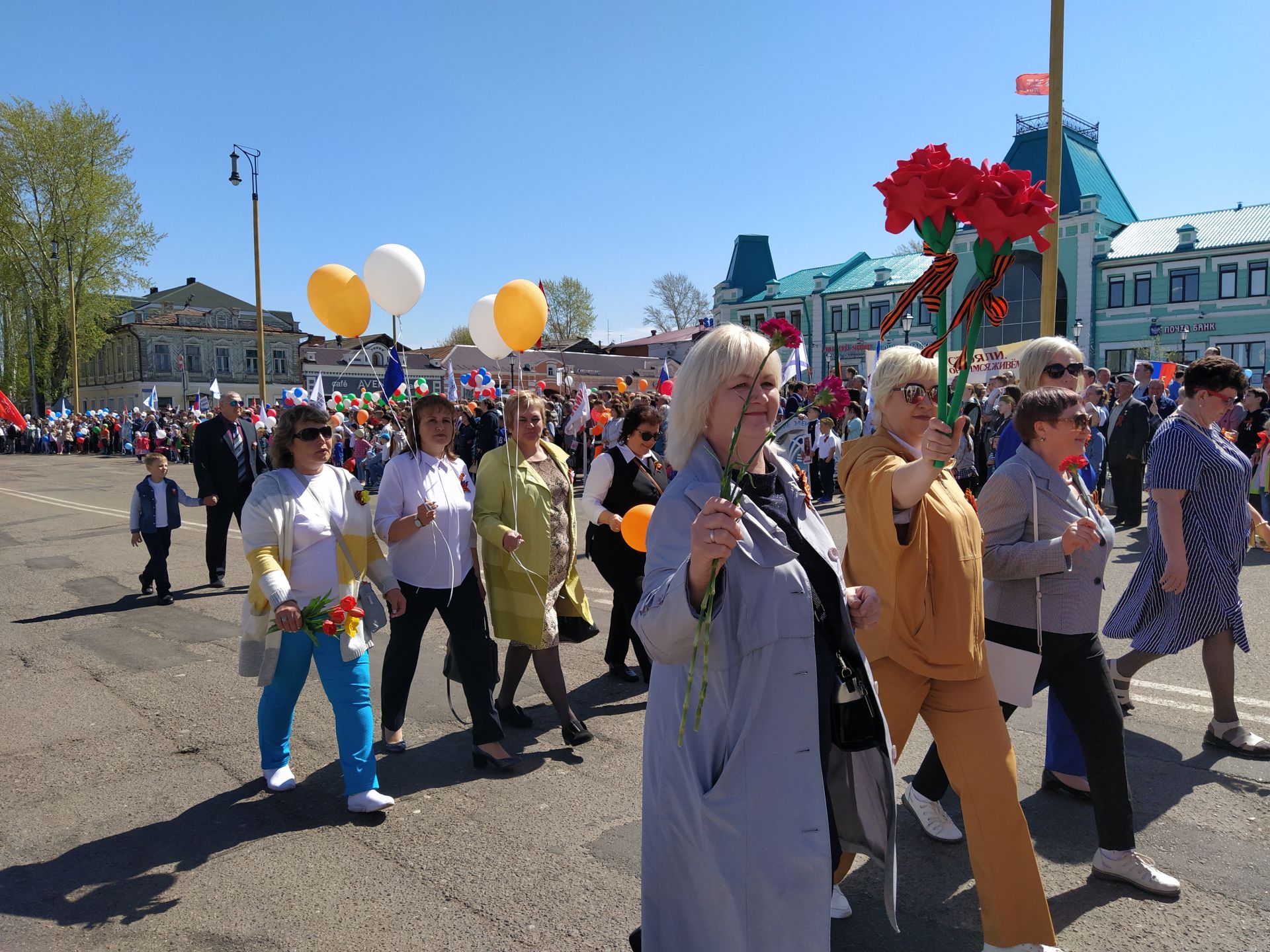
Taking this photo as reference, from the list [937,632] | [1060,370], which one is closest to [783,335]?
[937,632]

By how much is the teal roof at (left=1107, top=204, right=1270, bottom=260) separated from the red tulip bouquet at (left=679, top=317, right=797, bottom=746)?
47.1 meters

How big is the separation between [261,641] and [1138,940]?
12.0 feet

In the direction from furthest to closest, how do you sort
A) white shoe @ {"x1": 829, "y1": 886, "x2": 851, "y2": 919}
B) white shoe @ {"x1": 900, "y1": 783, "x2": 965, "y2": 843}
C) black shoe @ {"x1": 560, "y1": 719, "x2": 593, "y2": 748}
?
black shoe @ {"x1": 560, "y1": 719, "x2": 593, "y2": 748} → white shoe @ {"x1": 900, "y1": 783, "x2": 965, "y2": 843} → white shoe @ {"x1": 829, "y1": 886, "x2": 851, "y2": 919}

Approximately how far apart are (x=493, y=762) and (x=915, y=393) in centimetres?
280

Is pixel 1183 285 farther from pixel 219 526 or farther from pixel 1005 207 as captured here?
pixel 1005 207

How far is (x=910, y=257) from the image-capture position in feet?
174

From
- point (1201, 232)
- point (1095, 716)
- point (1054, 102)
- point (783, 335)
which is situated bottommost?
point (1095, 716)

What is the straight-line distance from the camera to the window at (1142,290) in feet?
137

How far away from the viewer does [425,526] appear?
4.34 metres

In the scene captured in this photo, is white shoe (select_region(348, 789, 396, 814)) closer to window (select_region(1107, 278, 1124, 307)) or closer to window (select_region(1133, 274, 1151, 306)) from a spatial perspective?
window (select_region(1133, 274, 1151, 306))

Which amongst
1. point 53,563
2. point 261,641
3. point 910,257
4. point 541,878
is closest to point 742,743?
point 541,878

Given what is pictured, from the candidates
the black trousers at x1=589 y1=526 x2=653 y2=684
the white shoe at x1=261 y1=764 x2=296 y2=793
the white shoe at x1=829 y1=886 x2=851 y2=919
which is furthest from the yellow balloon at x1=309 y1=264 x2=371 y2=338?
the white shoe at x1=829 y1=886 x2=851 y2=919

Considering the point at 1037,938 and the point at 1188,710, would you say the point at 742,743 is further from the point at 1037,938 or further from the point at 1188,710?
the point at 1188,710

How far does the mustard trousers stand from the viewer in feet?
8.33
